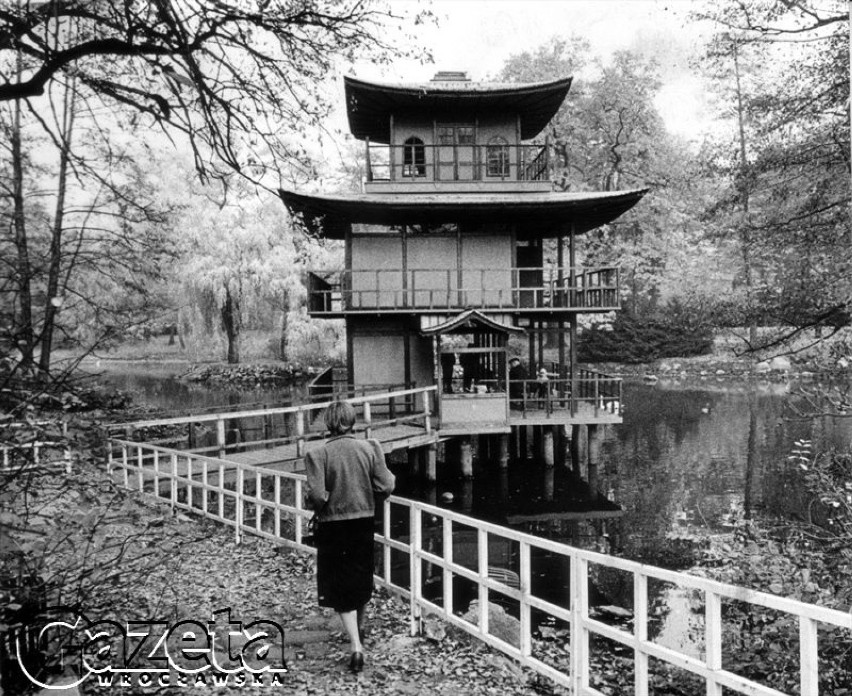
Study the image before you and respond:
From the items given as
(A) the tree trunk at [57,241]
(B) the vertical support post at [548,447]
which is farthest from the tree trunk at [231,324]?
(A) the tree trunk at [57,241]

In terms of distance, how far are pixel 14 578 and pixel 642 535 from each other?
12387 mm

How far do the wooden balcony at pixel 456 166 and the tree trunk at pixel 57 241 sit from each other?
15990mm

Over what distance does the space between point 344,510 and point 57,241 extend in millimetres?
2624

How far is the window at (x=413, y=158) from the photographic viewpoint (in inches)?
832

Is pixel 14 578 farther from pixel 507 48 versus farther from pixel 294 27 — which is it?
pixel 507 48

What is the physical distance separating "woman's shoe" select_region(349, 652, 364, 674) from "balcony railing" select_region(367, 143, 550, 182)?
17576 millimetres

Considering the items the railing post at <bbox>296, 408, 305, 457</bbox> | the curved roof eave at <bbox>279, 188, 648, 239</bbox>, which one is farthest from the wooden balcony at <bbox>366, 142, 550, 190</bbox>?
the railing post at <bbox>296, 408, 305, 457</bbox>

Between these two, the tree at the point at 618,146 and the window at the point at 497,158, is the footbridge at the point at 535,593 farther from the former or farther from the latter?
the tree at the point at 618,146

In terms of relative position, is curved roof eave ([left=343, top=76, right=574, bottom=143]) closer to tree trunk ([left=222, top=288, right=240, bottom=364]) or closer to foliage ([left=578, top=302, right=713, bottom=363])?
tree trunk ([left=222, top=288, right=240, bottom=364])

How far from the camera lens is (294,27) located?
19.1 feet

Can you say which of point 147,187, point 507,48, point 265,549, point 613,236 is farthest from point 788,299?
point 507,48

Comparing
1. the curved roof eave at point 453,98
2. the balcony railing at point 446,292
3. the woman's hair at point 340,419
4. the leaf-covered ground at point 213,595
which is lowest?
the leaf-covered ground at point 213,595

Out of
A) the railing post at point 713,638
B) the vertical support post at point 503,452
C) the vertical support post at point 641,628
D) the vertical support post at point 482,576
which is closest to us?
the railing post at point 713,638

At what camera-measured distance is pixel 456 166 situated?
21.0m
